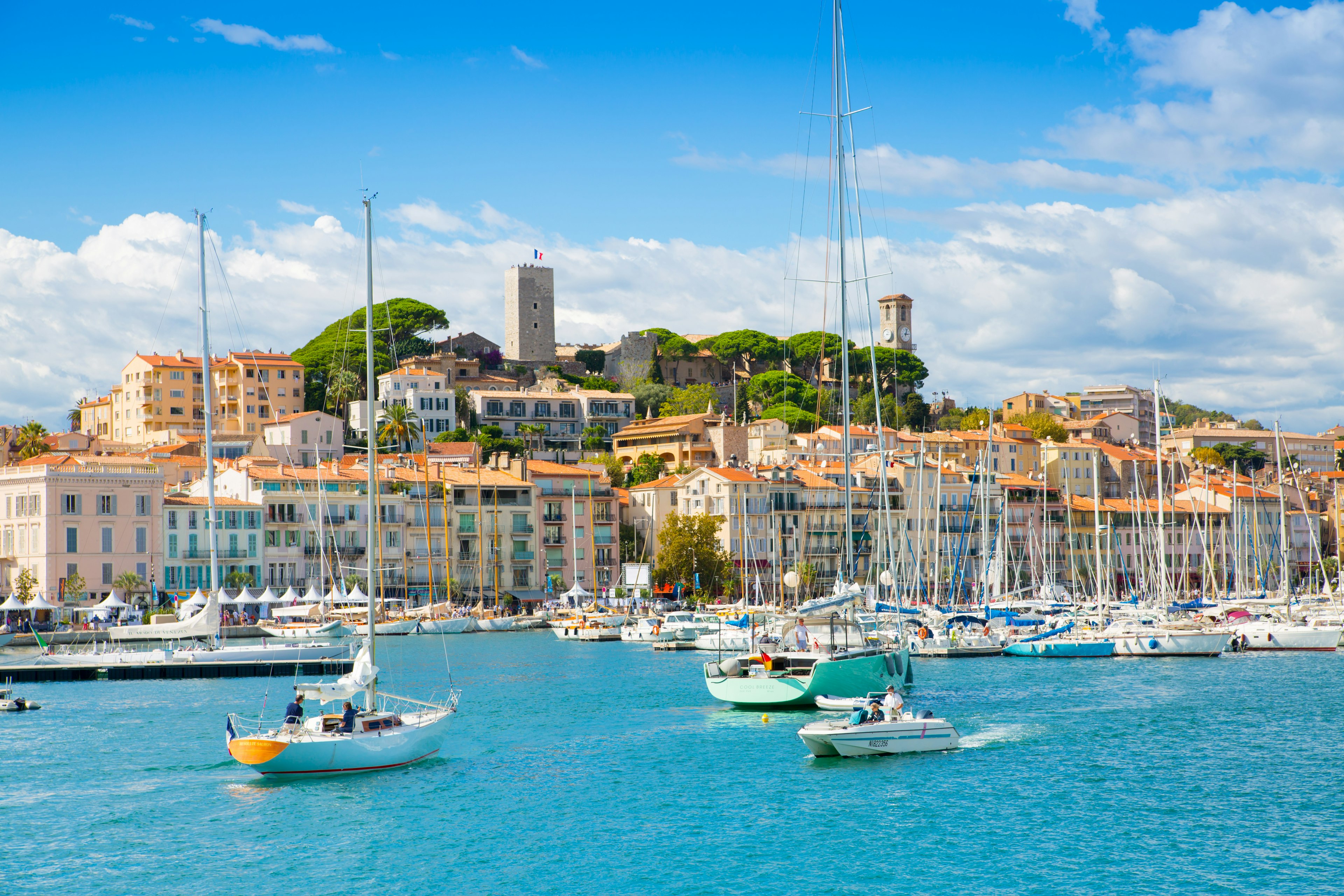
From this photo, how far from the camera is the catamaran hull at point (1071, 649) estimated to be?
64125 millimetres

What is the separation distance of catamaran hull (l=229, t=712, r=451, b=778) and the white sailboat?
0.6 inches

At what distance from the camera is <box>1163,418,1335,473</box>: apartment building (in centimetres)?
17100

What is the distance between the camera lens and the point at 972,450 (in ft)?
434

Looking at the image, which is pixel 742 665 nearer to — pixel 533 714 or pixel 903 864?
pixel 533 714

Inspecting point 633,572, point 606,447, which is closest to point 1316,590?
point 633,572

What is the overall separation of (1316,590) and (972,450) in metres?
34.7

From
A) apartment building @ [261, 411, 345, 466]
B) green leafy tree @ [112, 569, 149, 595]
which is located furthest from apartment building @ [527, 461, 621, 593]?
green leafy tree @ [112, 569, 149, 595]

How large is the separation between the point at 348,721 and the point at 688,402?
120 metres

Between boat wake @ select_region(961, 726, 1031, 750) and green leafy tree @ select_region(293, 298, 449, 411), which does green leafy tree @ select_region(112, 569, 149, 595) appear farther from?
boat wake @ select_region(961, 726, 1031, 750)

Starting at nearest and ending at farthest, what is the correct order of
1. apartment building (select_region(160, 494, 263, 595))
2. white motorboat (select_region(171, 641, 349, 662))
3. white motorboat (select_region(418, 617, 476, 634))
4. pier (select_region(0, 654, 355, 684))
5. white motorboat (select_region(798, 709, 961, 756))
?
white motorboat (select_region(798, 709, 961, 756))
pier (select_region(0, 654, 355, 684))
white motorboat (select_region(171, 641, 349, 662))
white motorboat (select_region(418, 617, 476, 634))
apartment building (select_region(160, 494, 263, 595))

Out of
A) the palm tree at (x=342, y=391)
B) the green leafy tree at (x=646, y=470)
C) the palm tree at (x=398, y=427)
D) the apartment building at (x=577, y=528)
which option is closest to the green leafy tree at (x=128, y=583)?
the apartment building at (x=577, y=528)

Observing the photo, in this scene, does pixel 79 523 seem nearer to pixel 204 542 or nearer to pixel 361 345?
pixel 204 542

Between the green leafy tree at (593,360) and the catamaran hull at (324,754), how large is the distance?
142m

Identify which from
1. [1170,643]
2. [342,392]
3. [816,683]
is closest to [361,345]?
[342,392]
